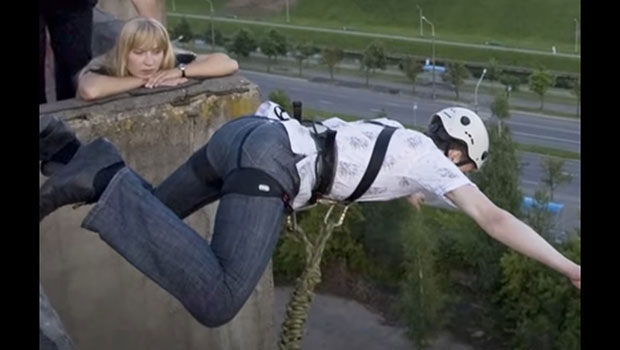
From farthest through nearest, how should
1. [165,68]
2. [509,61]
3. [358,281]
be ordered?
[509,61]
[358,281]
[165,68]

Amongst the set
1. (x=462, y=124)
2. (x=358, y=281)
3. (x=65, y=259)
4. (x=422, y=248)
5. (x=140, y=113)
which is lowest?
(x=358, y=281)

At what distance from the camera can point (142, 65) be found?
11.7ft

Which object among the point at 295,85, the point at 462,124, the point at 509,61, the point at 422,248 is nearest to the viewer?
the point at 462,124

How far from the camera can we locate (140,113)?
14.4ft

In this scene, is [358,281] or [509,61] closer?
[358,281]

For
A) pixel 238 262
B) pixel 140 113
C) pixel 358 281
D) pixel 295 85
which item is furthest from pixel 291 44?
pixel 238 262

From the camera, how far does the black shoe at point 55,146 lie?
2578 millimetres

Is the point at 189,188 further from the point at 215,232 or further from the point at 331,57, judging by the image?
the point at 331,57

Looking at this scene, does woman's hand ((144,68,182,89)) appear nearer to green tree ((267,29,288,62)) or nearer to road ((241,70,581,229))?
road ((241,70,581,229))

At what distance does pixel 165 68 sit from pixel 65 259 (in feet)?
3.57

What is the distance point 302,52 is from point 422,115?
5461 millimetres

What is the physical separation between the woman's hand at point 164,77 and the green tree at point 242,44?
2111 centimetres

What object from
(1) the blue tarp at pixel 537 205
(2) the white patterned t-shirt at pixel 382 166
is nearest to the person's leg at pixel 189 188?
(2) the white patterned t-shirt at pixel 382 166
